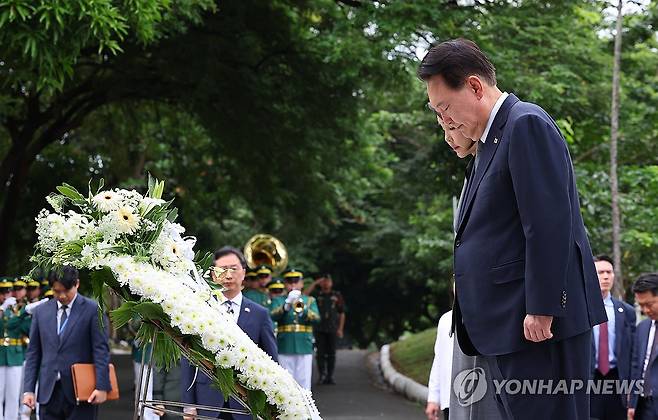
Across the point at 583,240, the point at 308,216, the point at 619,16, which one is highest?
the point at 619,16

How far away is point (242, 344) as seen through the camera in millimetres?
4664

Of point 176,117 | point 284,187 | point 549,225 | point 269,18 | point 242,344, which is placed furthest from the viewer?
point 176,117

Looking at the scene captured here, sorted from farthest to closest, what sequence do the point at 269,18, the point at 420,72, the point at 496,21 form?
the point at 269,18 → the point at 496,21 → the point at 420,72

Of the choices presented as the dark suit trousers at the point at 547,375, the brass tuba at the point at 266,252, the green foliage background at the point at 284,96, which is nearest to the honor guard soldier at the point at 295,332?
the green foliage background at the point at 284,96

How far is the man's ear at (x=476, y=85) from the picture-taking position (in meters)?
4.07

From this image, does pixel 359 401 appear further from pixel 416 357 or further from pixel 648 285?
pixel 648 285

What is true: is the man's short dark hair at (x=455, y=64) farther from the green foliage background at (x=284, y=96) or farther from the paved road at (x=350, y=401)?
the paved road at (x=350, y=401)

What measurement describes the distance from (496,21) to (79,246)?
12642 millimetres

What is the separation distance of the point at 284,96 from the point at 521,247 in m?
16.1

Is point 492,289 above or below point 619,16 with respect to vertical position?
below

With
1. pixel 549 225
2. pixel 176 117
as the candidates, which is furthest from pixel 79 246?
pixel 176 117

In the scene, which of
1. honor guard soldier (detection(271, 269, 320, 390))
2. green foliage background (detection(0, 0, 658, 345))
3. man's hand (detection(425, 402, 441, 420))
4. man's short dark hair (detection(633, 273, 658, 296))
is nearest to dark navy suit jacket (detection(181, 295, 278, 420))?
man's hand (detection(425, 402, 441, 420))

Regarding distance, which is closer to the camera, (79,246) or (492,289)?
(492,289)

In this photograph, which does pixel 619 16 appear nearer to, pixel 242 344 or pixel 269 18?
pixel 269 18
